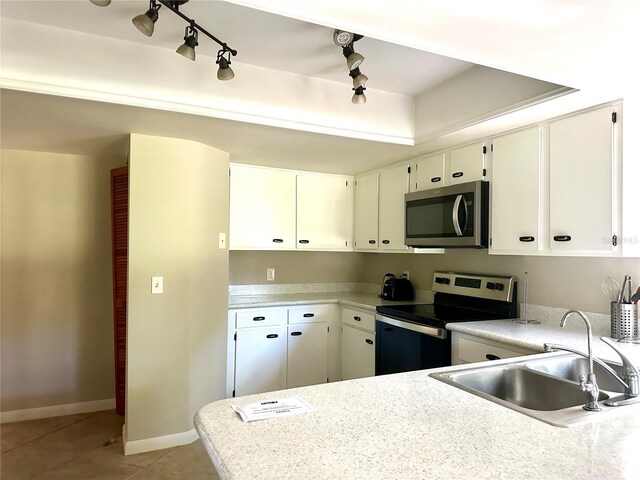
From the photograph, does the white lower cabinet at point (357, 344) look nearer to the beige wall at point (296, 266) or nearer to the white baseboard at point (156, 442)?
the beige wall at point (296, 266)

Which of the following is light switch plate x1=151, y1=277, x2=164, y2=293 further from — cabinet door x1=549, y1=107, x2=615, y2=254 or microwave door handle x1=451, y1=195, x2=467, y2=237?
cabinet door x1=549, y1=107, x2=615, y2=254

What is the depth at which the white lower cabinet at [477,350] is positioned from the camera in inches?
86.5

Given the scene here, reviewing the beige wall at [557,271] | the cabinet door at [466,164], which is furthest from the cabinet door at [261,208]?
the cabinet door at [466,164]

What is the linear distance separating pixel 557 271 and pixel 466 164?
922 millimetres

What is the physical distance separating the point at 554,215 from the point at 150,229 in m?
2.56

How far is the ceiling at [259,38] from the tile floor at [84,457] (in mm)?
2493

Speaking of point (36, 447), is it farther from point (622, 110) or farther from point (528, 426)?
point (622, 110)

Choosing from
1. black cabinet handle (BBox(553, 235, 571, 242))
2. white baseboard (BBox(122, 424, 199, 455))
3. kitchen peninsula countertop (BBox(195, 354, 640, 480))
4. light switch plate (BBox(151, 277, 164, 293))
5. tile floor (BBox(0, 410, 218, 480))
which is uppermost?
black cabinet handle (BBox(553, 235, 571, 242))

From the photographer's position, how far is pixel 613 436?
1074 millimetres

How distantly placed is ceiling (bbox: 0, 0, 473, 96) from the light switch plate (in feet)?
4.74

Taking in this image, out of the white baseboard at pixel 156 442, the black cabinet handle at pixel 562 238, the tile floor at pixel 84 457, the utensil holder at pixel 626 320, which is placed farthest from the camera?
the white baseboard at pixel 156 442

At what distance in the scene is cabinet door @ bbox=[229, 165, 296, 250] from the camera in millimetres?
3742

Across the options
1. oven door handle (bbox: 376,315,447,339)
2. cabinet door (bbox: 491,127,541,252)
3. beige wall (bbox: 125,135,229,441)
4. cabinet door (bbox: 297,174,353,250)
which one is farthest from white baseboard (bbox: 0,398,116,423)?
cabinet door (bbox: 491,127,541,252)

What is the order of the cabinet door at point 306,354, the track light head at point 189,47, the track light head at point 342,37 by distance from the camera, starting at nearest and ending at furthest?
1. the track light head at point 189,47
2. the track light head at point 342,37
3. the cabinet door at point 306,354
